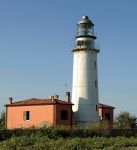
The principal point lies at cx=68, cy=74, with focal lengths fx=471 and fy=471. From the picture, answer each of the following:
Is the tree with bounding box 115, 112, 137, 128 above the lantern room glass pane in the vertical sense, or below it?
below

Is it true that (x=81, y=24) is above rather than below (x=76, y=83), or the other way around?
above

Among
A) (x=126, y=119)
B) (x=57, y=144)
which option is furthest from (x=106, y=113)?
(x=57, y=144)

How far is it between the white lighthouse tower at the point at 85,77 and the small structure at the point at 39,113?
135 centimetres

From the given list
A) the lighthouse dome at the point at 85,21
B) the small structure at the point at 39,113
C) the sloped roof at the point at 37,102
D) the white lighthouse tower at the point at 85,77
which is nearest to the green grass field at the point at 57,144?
the small structure at the point at 39,113

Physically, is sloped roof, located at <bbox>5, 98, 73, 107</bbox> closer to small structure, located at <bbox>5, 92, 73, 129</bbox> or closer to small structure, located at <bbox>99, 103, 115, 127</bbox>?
small structure, located at <bbox>5, 92, 73, 129</bbox>

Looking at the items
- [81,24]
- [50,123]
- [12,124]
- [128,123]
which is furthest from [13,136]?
[128,123]

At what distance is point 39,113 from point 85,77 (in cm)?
623

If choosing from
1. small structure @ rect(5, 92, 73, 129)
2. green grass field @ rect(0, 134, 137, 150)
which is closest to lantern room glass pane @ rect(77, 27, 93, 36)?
small structure @ rect(5, 92, 73, 129)

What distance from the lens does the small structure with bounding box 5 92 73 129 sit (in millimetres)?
48531

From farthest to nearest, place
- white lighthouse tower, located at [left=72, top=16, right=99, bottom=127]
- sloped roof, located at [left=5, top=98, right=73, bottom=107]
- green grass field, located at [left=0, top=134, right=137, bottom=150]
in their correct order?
white lighthouse tower, located at [left=72, top=16, right=99, bottom=127], sloped roof, located at [left=5, top=98, right=73, bottom=107], green grass field, located at [left=0, top=134, right=137, bottom=150]

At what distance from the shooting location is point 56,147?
95.7 ft

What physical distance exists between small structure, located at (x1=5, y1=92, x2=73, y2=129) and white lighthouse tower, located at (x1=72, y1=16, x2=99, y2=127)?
1346mm

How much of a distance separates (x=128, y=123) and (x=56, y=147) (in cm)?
3278

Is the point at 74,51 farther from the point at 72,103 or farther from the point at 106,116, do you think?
the point at 106,116
